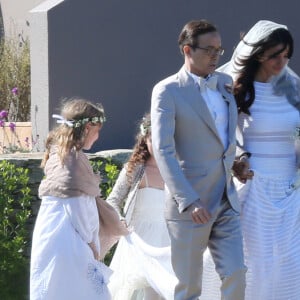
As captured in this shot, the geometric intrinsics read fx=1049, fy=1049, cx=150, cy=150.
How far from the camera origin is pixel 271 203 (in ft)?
19.1

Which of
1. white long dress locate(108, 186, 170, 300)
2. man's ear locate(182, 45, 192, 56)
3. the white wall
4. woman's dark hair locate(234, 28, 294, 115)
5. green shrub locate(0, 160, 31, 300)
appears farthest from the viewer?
the white wall

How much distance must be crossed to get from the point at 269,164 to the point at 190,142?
0.56 metres

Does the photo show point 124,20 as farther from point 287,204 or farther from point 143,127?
point 287,204

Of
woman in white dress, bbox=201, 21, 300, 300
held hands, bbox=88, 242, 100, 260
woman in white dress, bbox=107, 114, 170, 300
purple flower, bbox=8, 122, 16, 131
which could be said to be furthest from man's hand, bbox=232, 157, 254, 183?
purple flower, bbox=8, 122, 16, 131

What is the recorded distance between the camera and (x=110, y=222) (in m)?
6.42

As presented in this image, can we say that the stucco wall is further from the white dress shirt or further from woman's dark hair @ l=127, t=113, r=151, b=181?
the white dress shirt

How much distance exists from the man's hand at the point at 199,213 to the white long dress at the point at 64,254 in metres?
1.09

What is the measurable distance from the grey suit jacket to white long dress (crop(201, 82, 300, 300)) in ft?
1.04

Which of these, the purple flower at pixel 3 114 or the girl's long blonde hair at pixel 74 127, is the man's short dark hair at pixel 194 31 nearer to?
the girl's long blonde hair at pixel 74 127

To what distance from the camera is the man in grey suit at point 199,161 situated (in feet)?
17.8

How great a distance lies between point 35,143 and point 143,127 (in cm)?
302

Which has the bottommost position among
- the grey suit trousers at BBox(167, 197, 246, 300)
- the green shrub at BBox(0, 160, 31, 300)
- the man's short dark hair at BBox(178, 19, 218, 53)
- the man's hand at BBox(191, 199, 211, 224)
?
the green shrub at BBox(0, 160, 31, 300)

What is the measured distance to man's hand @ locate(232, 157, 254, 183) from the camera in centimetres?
574

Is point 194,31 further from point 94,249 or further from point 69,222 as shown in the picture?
point 94,249
